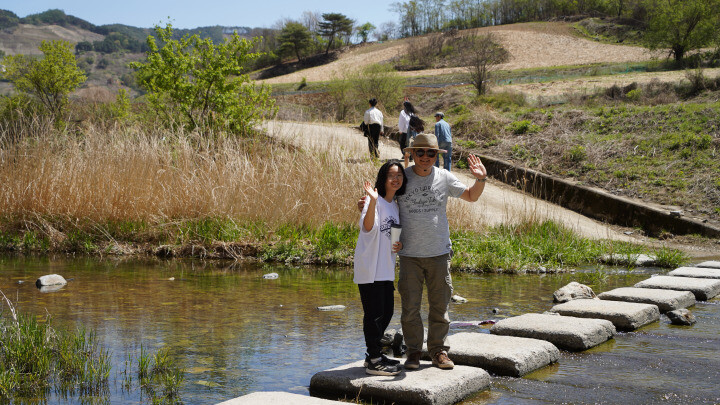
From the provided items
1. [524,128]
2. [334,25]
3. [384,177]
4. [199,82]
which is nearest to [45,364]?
[384,177]

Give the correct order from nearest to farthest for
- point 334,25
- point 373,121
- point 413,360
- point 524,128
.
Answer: point 413,360 < point 373,121 < point 524,128 < point 334,25

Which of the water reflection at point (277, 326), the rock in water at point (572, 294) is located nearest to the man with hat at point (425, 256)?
the water reflection at point (277, 326)

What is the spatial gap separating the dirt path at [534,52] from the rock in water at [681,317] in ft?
150

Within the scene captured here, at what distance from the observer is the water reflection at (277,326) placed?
432cm

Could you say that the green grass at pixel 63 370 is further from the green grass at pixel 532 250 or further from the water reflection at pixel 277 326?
the green grass at pixel 532 250

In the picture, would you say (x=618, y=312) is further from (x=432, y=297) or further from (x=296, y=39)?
(x=296, y=39)

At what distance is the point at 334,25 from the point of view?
346 feet

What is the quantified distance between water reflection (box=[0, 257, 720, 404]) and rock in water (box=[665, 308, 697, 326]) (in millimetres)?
84

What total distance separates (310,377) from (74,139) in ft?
28.3

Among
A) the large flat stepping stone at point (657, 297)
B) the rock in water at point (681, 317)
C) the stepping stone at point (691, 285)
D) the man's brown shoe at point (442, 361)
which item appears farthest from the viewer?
the stepping stone at point (691, 285)

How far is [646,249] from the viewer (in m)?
10.7

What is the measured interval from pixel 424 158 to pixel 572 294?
334 centimetres

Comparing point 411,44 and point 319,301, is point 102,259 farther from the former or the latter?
point 411,44

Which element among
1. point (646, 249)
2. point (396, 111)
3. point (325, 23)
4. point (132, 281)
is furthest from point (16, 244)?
point (325, 23)
